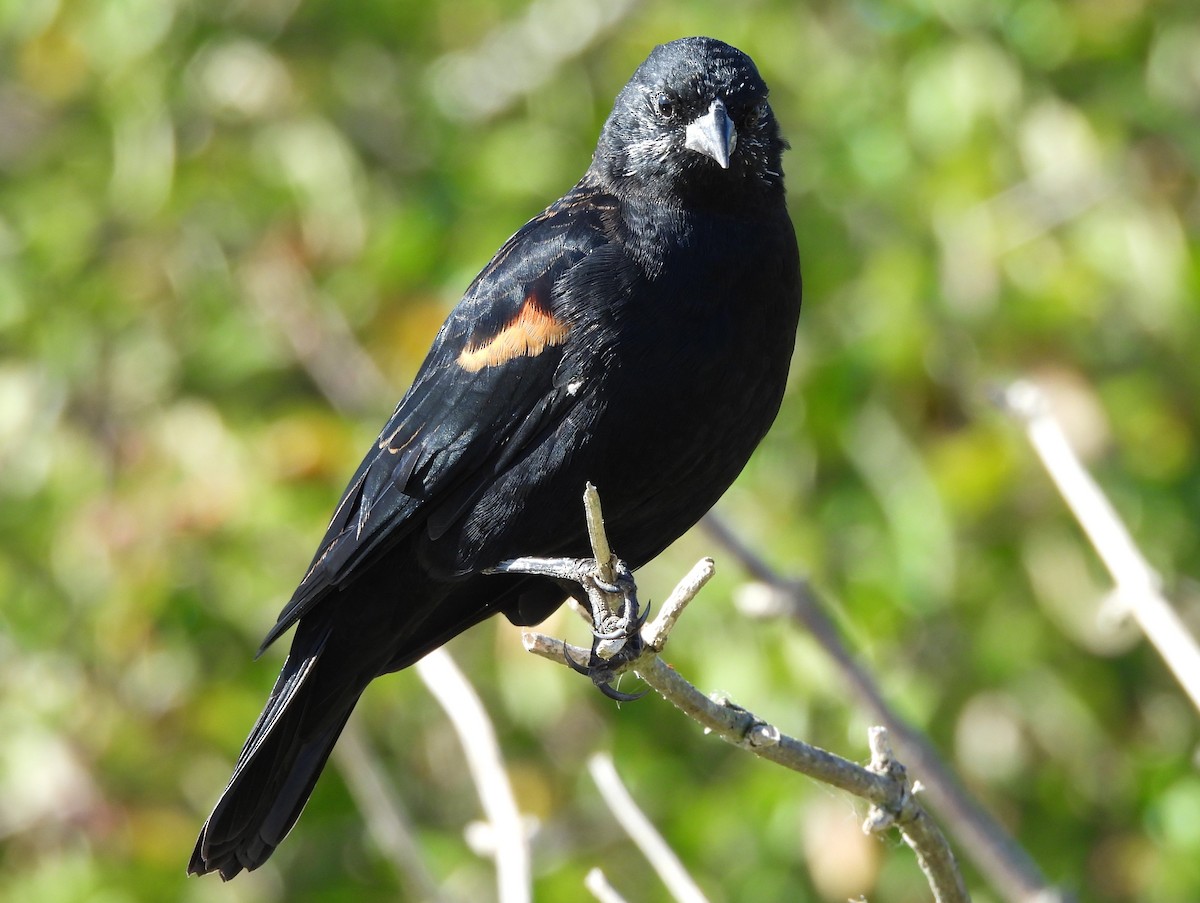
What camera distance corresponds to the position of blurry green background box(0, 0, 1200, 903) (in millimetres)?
4000

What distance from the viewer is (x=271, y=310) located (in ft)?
14.5

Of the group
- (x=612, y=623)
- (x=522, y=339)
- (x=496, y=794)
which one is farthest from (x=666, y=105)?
(x=496, y=794)

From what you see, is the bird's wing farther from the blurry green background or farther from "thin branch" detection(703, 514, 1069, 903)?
the blurry green background

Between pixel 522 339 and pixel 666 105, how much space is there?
62cm

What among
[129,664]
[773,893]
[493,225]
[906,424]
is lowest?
[773,893]

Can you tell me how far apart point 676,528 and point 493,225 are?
4.91 feet

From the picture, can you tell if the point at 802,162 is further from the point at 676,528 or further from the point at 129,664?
the point at 129,664

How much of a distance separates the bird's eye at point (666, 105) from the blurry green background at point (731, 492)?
3.41 feet

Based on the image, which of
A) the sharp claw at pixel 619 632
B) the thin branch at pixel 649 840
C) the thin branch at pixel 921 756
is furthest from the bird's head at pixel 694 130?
the thin branch at pixel 649 840

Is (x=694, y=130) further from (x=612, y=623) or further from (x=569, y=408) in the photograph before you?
(x=612, y=623)

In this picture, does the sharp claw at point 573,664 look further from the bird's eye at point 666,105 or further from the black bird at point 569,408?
the bird's eye at point 666,105

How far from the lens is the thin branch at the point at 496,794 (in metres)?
2.35

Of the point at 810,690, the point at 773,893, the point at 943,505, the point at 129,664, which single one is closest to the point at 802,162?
the point at 943,505

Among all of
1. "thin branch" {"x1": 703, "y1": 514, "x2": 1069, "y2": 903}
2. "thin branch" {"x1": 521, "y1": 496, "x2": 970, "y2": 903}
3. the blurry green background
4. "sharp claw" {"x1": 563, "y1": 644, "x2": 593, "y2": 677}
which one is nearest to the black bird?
"thin branch" {"x1": 703, "y1": 514, "x2": 1069, "y2": 903}
